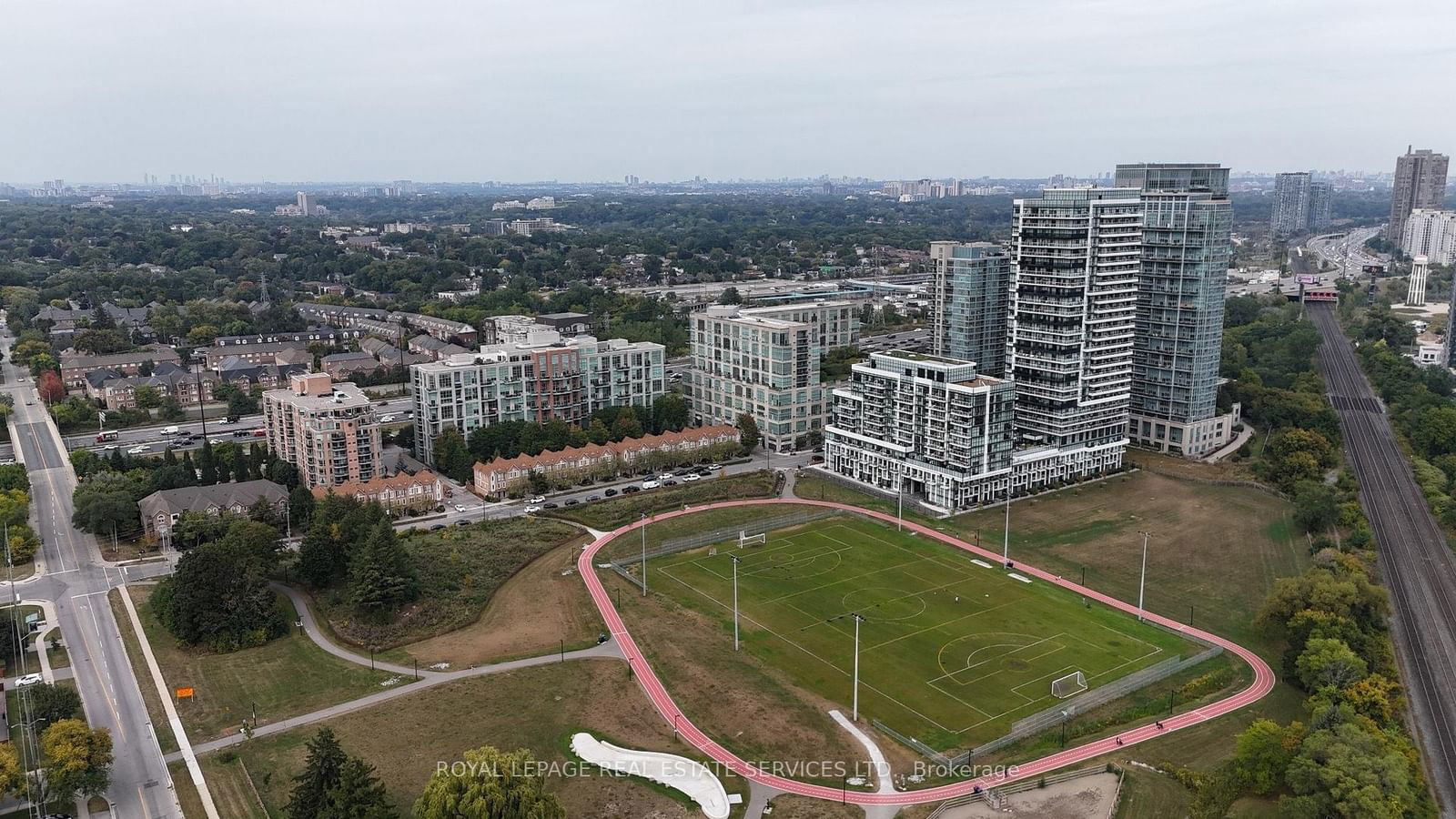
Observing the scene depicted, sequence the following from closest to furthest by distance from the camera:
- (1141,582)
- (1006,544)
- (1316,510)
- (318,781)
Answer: (318,781)
(1141,582)
(1006,544)
(1316,510)

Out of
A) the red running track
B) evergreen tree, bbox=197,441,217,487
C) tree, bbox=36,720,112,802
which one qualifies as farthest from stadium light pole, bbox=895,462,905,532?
evergreen tree, bbox=197,441,217,487

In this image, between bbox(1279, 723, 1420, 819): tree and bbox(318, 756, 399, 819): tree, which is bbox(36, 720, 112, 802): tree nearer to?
bbox(318, 756, 399, 819): tree

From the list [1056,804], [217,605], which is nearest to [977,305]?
[1056,804]

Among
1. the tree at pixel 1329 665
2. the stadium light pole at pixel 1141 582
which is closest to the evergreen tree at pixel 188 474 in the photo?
the stadium light pole at pixel 1141 582

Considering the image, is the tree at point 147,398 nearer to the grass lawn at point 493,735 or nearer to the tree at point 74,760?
the tree at point 74,760

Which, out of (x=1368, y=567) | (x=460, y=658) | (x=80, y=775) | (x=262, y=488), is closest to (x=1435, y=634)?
(x=1368, y=567)

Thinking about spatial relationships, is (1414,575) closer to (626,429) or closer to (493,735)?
(493,735)
